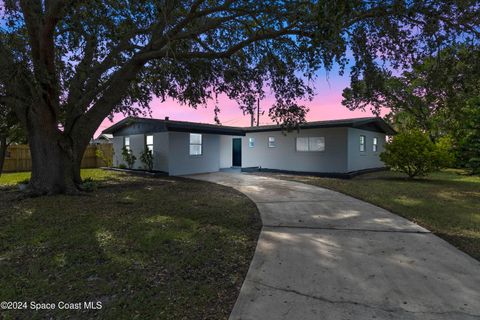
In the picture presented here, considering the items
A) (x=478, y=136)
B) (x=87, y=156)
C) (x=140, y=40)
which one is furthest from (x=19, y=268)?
(x=478, y=136)

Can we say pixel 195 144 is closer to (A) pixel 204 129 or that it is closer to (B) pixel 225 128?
(A) pixel 204 129

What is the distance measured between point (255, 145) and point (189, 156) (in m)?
4.94

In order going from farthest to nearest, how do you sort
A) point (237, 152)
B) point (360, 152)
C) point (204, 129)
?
point (237, 152), point (360, 152), point (204, 129)

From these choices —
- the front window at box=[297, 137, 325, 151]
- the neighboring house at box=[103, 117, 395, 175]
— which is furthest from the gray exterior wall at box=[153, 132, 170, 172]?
the front window at box=[297, 137, 325, 151]

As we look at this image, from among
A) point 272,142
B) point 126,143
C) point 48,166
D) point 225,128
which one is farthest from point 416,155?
point 126,143

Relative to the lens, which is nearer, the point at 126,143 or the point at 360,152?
the point at 360,152

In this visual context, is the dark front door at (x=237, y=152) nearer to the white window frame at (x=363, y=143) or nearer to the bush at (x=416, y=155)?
the white window frame at (x=363, y=143)

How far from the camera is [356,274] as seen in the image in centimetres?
334

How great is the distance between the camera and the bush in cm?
1236

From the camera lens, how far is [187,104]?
11.3 metres

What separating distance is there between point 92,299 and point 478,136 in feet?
69.4

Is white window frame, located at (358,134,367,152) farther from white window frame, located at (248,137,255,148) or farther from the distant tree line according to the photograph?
white window frame, located at (248,137,255,148)

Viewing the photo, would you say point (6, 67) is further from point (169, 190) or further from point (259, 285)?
point (259, 285)

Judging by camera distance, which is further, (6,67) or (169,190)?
(169,190)
